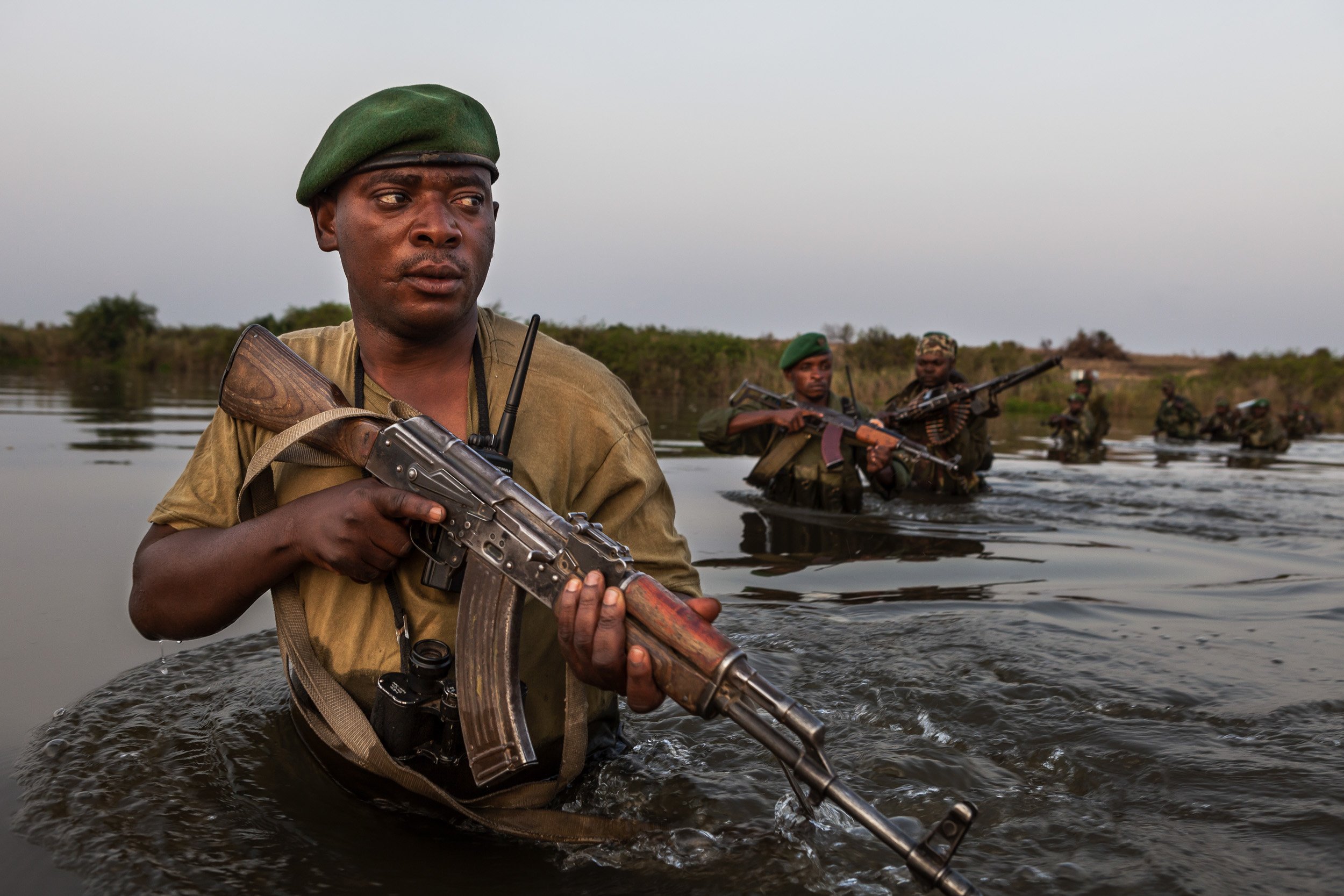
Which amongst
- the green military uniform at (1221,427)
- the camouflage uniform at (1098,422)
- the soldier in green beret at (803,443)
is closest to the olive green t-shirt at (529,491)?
the soldier in green beret at (803,443)

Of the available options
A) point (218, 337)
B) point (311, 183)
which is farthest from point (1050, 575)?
point (218, 337)

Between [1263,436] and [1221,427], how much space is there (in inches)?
122

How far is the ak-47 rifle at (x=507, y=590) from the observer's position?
194cm

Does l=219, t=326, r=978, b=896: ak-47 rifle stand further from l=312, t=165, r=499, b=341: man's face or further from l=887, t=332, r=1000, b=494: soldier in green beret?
l=887, t=332, r=1000, b=494: soldier in green beret

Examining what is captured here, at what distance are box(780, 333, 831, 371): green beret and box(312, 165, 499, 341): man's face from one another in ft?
22.5

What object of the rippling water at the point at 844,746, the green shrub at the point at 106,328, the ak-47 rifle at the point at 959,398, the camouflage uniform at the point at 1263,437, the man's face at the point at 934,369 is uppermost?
the green shrub at the point at 106,328

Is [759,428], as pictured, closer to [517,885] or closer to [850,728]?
[850,728]

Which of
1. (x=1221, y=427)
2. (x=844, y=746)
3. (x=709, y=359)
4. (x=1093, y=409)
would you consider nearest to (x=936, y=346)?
(x=844, y=746)

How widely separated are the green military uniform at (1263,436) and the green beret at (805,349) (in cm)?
1482

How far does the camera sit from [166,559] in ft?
8.41

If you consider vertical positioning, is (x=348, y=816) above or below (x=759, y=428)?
below

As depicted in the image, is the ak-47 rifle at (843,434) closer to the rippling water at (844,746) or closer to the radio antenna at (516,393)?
the rippling water at (844,746)

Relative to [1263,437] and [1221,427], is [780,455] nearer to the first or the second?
[1263,437]

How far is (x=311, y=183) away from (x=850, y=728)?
8.41ft
